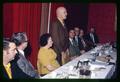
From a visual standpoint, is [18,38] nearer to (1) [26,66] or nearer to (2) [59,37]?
(1) [26,66]

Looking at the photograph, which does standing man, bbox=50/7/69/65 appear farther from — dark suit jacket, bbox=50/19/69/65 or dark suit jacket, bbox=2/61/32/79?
dark suit jacket, bbox=2/61/32/79

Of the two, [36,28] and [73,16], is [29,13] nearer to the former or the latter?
[36,28]

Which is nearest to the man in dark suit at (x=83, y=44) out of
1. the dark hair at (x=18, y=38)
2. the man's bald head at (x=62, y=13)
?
the man's bald head at (x=62, y=13)

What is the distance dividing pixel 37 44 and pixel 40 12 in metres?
0.28

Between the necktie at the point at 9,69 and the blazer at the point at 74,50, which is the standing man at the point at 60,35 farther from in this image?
the necktie at the point at 9,69

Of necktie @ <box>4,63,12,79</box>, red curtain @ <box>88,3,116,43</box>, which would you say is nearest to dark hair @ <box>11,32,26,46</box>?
necktie @ <box>4,63,12,79</box>

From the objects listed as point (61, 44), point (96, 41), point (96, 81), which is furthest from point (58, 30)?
point (96, 81)

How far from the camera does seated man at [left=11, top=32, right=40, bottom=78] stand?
2.90 m

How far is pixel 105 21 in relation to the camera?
2.93 metres

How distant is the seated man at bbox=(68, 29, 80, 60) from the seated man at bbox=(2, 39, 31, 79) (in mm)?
442

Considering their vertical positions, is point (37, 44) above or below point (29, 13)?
below

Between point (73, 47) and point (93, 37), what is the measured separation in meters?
0.20

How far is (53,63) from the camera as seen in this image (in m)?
2.91

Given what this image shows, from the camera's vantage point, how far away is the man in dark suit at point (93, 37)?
291 centimetres
